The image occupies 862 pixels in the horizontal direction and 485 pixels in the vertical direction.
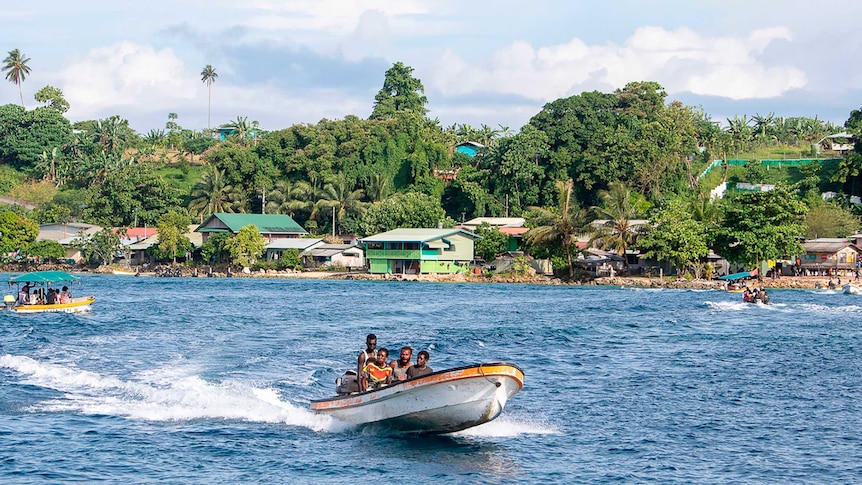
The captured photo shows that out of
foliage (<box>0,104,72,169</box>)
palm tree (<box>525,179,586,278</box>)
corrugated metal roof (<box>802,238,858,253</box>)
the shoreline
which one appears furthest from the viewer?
foliage (<box>0,104,72,169</box>)

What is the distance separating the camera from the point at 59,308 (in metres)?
47.1

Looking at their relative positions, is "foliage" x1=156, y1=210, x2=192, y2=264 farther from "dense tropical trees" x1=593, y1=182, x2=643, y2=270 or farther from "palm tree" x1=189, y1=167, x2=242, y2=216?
"dense tropical trees" x1=593, y1=182, x2=643, y2=270

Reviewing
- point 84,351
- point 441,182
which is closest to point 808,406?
point 84,351

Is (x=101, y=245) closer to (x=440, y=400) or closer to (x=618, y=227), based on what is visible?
(x=618, y=227)

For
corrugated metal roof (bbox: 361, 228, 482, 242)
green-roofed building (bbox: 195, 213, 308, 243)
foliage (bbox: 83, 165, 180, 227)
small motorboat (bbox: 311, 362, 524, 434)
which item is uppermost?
foliage (bbox: 83, 165, 180, 227)

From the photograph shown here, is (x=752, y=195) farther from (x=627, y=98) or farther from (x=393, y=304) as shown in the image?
(x=627, y=98)

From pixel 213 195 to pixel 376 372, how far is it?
9441 cm

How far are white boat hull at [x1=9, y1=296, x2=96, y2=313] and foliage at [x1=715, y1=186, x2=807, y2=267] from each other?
47085mm

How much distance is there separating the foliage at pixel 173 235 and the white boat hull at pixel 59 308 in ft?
163

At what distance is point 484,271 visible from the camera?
8894cm

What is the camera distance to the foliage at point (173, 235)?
97.2 m

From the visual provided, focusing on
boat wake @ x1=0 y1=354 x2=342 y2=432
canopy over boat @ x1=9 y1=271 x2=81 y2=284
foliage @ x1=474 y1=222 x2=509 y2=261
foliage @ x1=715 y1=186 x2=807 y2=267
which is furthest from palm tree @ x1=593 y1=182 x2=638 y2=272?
boat wake @ x1=0 y1=354 x2=342 y2=432

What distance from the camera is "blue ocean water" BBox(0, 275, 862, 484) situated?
18203 millimetres

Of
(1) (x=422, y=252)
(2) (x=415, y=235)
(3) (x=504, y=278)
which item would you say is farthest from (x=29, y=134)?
(3) (x=504, y=278)
